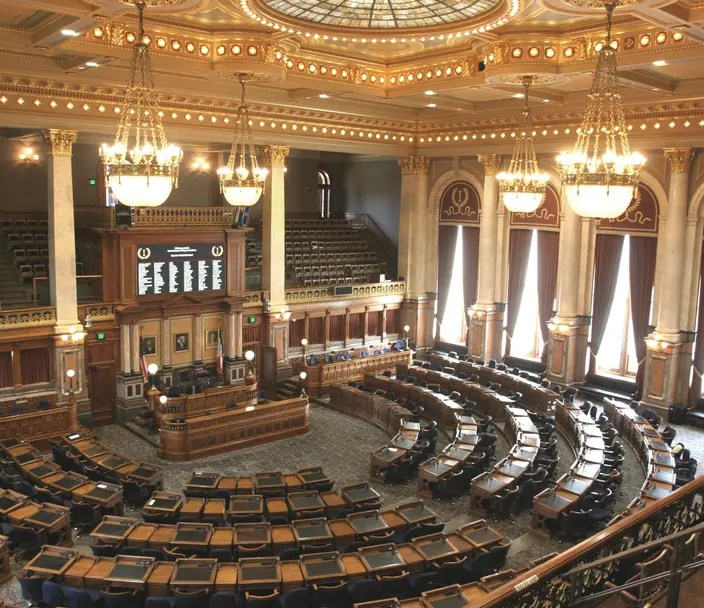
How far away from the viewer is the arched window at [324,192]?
27984 mm

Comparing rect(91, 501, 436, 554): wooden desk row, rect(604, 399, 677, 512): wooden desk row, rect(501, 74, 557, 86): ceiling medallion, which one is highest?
rect(501, 74, 557, 86): ceiling medallion

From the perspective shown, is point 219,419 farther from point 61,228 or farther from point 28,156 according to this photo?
point 28,156

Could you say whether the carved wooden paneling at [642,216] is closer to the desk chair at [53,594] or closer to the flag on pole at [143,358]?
the flag on pole at [143,358]

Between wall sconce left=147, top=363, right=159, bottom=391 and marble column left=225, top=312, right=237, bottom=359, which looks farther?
marble column left=225, top=312, right=237, bottom=359

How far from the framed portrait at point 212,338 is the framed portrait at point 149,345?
58.5 inches

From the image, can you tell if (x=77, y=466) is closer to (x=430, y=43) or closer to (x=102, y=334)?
(x=102, y=334)

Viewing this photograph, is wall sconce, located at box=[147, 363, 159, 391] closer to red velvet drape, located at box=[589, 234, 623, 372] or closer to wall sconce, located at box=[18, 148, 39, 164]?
wall sconce, located at box=[18, 148, 39, 164]

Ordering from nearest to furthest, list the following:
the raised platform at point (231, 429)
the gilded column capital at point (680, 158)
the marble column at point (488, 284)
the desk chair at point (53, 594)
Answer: the desk chair at point (53, 594) → the raised platform at point (231, 429) → the gilded column capital at point (680, 158) → the marble column at point (488, 284)

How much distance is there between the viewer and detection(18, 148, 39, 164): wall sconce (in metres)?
19.9

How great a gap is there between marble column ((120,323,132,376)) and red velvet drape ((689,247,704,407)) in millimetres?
13671

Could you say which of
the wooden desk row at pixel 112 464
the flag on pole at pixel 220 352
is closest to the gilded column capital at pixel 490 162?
the flag on pole at pixel 220 352

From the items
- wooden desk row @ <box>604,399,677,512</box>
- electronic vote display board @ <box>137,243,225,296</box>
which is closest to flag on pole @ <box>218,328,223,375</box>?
electronic vote display board @ <box>137,243,225,296</box>

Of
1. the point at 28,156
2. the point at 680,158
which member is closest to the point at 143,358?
the point at 28,156

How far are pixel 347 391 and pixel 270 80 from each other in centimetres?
796
